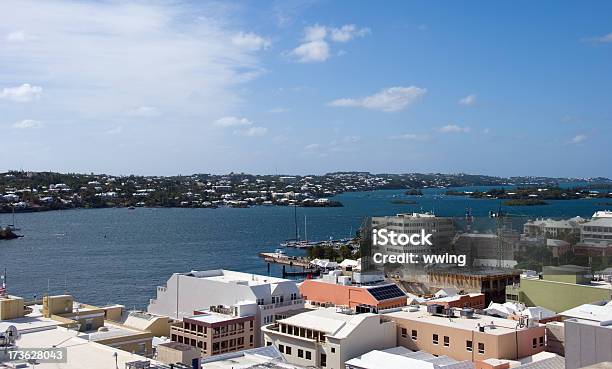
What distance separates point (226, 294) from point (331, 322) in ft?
18.5

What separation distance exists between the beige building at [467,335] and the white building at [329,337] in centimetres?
54

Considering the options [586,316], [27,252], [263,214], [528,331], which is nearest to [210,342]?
[528,331]

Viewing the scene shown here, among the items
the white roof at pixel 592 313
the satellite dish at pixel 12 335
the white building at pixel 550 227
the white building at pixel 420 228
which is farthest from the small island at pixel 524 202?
the satellite dish at pixel 12 335

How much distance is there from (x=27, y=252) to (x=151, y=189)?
7889cm

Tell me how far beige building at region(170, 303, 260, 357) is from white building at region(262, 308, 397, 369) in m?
1.44

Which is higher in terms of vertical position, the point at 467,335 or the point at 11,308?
the point at 11,308

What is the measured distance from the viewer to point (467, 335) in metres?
14.2

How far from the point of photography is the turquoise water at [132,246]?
1422 inches

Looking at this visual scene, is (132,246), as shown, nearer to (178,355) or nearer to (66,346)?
(66,346)

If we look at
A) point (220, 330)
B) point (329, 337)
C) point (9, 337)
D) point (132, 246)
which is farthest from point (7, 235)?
point (329, 337)

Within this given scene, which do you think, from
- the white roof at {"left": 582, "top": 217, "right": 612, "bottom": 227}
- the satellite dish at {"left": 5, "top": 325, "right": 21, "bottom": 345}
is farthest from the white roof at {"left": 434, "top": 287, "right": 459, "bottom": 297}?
the satellite dish at {"left": 5, "top": 325, "right": 21, "bottom": 345}

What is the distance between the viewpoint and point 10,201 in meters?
101

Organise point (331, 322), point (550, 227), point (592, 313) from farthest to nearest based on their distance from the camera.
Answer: point (550, 227) < point (331, 322) < point (592, 313)

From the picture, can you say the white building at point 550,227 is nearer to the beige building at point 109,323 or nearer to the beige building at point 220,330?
the beige building at point 220,330
